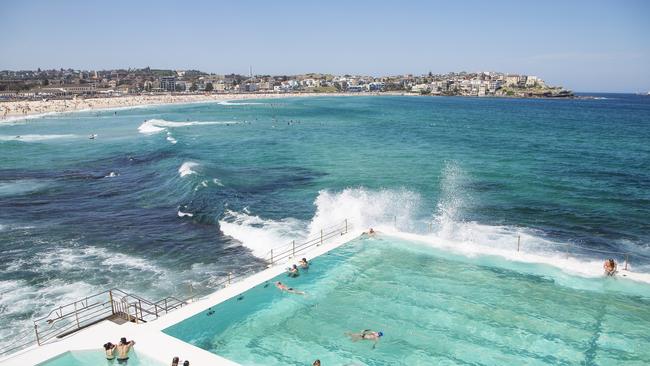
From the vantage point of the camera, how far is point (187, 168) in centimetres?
4541

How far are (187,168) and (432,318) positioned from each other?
112ft

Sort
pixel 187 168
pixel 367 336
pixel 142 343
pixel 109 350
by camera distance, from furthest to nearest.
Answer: pixel 187 168
pixel 367 336
pixel 142 343
pixel 109 350

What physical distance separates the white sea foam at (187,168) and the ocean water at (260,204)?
16 centimetres

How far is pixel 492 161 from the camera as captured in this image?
173ft

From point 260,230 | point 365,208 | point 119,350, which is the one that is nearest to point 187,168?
point 260,230

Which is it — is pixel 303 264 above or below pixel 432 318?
above

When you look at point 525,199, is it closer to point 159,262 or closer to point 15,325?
point 159,262

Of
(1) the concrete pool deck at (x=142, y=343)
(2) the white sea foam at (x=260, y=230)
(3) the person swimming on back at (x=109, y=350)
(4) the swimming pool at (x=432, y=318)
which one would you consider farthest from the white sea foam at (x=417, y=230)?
(3) the person swimming on back at (x=109, y=350)

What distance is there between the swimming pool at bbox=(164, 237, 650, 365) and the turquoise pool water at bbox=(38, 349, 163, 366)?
5.29 ft

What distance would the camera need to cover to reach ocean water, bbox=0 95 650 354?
22516mm

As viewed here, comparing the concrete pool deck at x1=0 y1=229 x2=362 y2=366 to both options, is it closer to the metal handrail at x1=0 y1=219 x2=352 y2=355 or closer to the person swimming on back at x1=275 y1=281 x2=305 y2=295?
the metal handrail at x1=0 y1=219 x2=352 y2=355

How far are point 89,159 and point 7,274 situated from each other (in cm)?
3602

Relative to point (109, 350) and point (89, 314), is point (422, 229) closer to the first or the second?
point (89, 314)

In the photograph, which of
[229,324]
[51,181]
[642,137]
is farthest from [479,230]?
[642,137]
